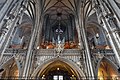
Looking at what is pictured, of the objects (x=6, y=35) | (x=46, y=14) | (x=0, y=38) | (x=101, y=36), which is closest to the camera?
(x=0, y=38)

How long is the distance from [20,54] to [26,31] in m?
8.95

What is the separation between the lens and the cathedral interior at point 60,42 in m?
10.0

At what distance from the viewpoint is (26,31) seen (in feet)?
74.2

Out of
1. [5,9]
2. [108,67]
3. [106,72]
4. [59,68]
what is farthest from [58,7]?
[5,9]

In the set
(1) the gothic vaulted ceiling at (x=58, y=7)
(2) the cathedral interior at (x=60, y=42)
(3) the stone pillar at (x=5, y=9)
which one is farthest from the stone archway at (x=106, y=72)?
(3) the stone pillar at (x=5, y=9)

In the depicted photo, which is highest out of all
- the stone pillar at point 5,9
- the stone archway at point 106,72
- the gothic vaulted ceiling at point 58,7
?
the gothic vaulted ceiling at point 58,7

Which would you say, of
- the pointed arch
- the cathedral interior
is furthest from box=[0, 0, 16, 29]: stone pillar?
the pointed arch

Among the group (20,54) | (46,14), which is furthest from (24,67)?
(46,14)

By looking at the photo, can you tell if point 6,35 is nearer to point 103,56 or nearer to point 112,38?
point 112,38

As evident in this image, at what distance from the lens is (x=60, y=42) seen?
16.8 metres

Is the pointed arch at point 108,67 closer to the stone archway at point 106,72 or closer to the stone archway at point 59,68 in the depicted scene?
the stone archway at point 106,72

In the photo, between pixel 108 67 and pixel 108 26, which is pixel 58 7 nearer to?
pixel 108 67

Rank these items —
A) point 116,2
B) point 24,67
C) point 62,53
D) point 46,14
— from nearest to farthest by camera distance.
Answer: point 116,2
point 24,67
point 62,53
point 46,14

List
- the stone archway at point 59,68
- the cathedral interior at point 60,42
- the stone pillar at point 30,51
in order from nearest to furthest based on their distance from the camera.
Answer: the cathedral interior at point 60,42
the stone pillar at point 30,51
the stone archway at point 59,68
